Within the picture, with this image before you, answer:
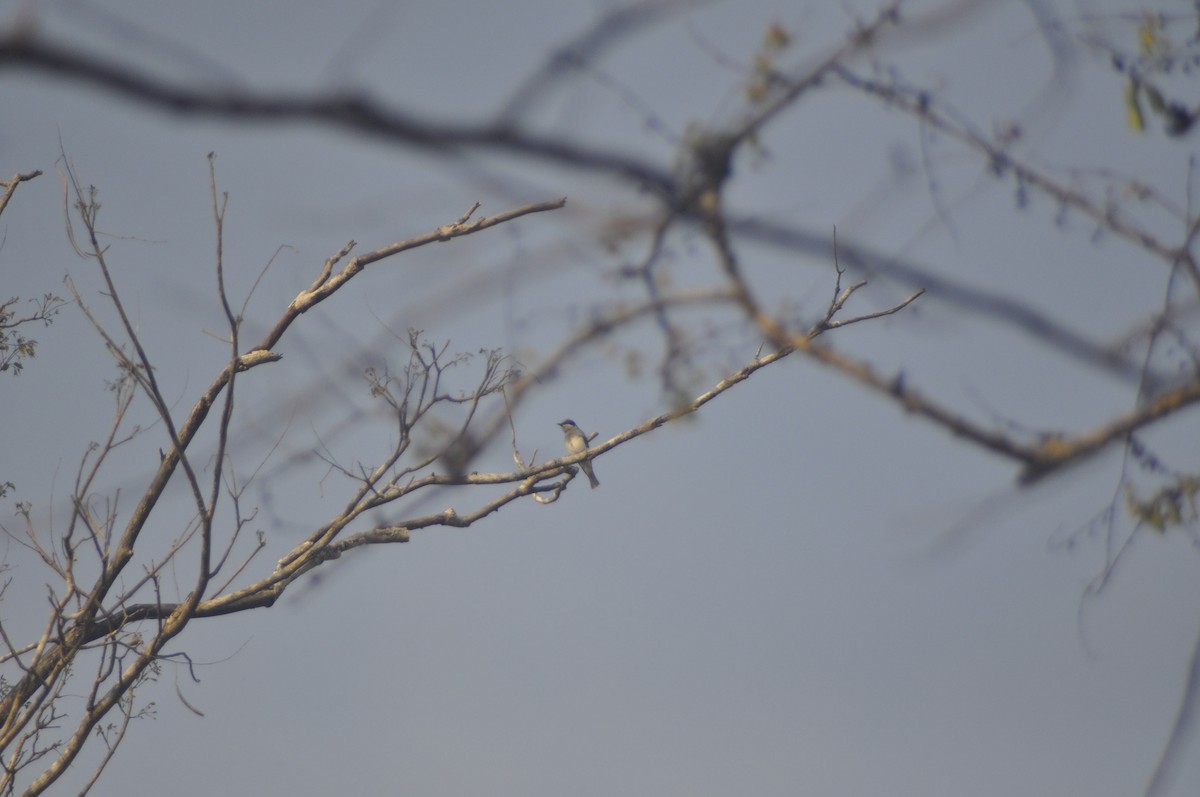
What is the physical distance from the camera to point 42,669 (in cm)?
562

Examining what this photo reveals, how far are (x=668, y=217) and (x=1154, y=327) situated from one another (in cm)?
106

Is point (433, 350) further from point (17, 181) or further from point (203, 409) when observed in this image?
point (17, 181)

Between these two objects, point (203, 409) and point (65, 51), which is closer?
point (65, 51)

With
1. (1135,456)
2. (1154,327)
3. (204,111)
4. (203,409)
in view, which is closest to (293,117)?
(204,111)

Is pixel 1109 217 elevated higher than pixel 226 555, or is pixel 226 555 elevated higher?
pixel 226 555

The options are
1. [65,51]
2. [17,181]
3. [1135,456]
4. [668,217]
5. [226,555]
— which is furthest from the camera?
[17,181]

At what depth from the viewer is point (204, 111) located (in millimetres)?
1075

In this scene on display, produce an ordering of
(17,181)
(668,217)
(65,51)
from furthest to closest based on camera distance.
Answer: (17,181), (668,217), (65,51)

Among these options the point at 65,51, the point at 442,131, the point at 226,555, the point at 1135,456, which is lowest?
the point at 1135,456

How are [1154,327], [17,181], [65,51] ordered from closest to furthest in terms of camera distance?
[65,51], [1154,327], [17,181]

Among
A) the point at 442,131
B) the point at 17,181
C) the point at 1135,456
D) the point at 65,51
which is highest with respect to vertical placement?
the point at 17,181

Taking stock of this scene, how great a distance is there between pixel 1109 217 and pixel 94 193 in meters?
3.73

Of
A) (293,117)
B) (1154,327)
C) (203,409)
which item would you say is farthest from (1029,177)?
(203,409)

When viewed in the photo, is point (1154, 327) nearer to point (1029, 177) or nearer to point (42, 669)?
point (1029, 177)
